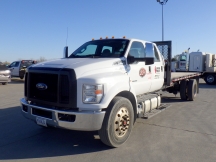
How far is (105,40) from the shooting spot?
5875 mm

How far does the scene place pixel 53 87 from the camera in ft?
13.3

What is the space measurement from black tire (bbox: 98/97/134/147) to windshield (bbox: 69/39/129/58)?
50.8 inches

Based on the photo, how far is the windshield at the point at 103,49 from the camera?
526 centimetres

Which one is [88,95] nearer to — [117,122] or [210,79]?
[117,122]

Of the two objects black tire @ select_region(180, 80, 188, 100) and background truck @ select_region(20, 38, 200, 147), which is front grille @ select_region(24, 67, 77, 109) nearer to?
background truck @ select_region(20, 38, 200, 147)

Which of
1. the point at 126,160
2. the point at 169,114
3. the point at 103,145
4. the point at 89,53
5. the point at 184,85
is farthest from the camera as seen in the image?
the point at 184,85

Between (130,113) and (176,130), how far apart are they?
160cm

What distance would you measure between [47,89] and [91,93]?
90cm

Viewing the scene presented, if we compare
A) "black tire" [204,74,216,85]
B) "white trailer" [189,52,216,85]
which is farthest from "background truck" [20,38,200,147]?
"black tire" [204,74,216,85]

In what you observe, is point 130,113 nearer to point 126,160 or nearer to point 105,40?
point 126,160

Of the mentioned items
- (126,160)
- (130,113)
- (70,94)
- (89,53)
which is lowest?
(126,160)

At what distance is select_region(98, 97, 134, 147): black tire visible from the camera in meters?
4.06

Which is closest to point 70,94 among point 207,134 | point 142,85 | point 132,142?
point 132,142

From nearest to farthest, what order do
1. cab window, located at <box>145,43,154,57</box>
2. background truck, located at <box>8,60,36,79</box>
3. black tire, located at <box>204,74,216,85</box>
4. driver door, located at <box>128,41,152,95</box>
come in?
driver door, located at <box>128,41,152,95</box>
cab window, located at <box>145,43,154,57</box>
black tire, located at <box>204,74,216,85</box>
background truck, located at <box>8,60,36,79</box>
